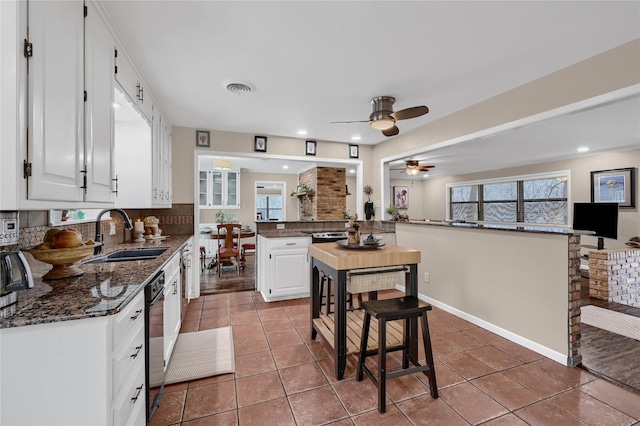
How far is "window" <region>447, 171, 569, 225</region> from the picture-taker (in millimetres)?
6078

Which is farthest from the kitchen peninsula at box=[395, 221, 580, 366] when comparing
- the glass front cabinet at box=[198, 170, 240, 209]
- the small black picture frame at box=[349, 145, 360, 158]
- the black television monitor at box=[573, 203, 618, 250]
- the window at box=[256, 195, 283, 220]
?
the window at box=[256, 195, 283, 220]

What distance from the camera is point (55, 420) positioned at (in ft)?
3.29

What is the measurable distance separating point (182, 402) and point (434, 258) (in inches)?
119

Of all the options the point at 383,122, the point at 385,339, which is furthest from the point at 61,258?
the point at 383,122

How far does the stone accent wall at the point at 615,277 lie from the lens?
3771mm

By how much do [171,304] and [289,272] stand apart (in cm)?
171

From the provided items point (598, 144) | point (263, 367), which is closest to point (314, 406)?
point (263, 367)

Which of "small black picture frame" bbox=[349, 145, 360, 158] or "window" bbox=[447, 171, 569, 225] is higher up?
"small black picture frame" bbox=[349, 145, 360, 158]

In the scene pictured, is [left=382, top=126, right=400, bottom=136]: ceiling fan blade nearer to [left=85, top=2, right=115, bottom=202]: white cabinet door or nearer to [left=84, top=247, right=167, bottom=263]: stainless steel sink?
[left=85, top=2, right=115, bottom=202]: white cabinet door

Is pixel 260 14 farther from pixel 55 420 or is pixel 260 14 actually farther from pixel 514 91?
pixel 514 91

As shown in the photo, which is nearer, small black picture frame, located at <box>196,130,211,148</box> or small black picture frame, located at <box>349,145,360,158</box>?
small black picture frame, located at <box>196,130,211,148</box>

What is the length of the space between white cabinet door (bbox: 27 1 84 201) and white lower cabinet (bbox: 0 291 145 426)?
20.7 inches

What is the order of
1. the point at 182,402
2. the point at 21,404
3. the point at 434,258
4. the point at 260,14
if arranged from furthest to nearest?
1. the point at 434,258
2. the point at 182,402
3. the point at 260,14
4. the point at 21,404

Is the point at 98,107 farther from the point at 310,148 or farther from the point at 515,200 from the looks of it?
the point at 515,200
